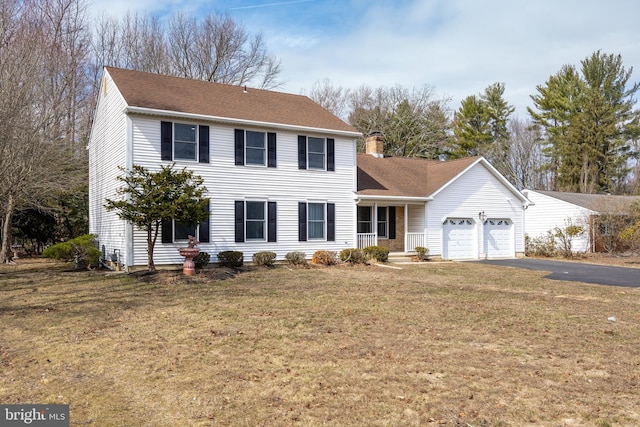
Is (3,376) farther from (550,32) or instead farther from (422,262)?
(550,32)

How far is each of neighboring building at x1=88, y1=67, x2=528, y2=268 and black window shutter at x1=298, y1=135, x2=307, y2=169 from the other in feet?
0.14

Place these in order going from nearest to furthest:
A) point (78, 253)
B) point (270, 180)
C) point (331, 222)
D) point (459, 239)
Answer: point (78, 253) → point (270, 180) → point (331, 222) → point (459, 239)

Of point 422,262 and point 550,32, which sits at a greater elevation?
point 550,32

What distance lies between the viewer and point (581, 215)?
89.1 ft

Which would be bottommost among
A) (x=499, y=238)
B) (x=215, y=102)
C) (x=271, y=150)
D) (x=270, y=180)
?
(x=499, y=238)

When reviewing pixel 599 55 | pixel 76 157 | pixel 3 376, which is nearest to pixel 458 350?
pixel 3 376

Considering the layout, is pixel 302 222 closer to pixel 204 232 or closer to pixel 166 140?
pixel 204 232

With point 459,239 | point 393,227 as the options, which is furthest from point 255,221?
point 459,239

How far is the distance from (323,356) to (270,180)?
1222 cm

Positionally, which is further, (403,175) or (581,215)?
(581,215)

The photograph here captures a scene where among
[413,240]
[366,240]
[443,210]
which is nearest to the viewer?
[366,240]

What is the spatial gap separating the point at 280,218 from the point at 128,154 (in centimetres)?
582

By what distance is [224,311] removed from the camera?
347 inches

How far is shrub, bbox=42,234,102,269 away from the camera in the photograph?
16281 mm
